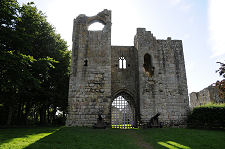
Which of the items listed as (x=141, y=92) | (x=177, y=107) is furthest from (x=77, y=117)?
(x=177, y=107)

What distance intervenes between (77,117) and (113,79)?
16.3 ft

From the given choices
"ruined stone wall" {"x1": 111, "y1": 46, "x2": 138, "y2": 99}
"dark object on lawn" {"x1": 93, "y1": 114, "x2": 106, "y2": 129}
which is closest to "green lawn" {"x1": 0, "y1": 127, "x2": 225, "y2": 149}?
"dark object on lawn" {"x1": 93, "y1": 114, "x2": 106, "y2": 129}

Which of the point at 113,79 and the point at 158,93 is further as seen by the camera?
the point at 113,79

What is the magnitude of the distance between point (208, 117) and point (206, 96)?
11.2 metres

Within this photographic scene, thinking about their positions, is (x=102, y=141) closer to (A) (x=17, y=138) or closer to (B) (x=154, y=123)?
(A) (x=17, y=138)

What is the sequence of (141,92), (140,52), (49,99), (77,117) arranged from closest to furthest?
(77,117)
(141,92)
(140,52)
(49,99)

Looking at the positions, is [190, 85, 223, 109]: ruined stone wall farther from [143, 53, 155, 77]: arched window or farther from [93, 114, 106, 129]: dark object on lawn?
[93, 114, 106, 129]: dark object on lawn

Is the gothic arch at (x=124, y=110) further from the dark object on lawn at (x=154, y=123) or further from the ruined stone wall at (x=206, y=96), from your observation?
the ruined stone wall at (x=206, y=96)

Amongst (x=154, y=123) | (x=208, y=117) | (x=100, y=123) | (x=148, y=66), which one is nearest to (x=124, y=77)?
(x=148, y=66)

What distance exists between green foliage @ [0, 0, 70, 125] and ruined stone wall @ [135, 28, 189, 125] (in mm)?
7561

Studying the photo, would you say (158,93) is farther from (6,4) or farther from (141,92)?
(6,4)

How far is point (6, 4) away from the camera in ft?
30.7

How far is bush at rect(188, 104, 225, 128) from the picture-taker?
10944mm

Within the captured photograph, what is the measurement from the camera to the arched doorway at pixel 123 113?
13.8 m
